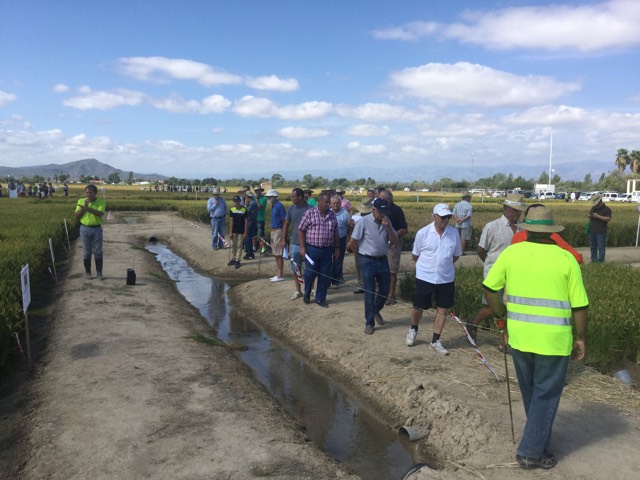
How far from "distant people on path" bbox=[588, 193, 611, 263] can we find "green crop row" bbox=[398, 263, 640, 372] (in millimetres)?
3325

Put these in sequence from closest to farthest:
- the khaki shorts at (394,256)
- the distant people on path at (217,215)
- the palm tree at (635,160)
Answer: the khaki shorts at (394,256), the distant people on path at (217,215), the palm tree at (635,160)

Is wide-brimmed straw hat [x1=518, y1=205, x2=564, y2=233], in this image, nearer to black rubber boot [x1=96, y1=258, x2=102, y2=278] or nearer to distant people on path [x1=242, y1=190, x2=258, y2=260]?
black rubber boot [x1=96, y1=258, x2=102, y2=278]

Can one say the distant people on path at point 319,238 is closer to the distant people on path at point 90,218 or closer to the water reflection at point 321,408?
the water reflection at point 321,408

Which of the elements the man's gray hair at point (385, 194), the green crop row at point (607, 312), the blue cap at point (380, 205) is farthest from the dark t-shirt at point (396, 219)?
the green crop row at point (607, 312)

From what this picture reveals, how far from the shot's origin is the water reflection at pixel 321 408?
4.75 meters

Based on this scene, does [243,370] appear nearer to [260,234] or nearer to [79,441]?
[79,441]

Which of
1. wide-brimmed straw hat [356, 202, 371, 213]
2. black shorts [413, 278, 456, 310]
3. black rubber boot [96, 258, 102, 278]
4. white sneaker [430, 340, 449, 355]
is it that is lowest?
white sneaker [430, 340, 449, 355]

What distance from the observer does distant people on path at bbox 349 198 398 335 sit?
732cm

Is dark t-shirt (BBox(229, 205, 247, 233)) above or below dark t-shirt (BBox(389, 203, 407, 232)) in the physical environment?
below

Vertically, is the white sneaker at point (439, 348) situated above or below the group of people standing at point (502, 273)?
below

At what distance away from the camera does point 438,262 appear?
20.8ft

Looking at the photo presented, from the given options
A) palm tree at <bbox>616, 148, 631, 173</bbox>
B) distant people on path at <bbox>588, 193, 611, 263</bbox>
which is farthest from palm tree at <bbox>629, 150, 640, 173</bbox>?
distant people on path at <bbox>588, 193, 611, 263</bbox>

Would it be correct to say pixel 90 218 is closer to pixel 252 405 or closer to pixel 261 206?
pixel 261 206

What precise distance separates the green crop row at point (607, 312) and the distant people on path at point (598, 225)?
131 inches
